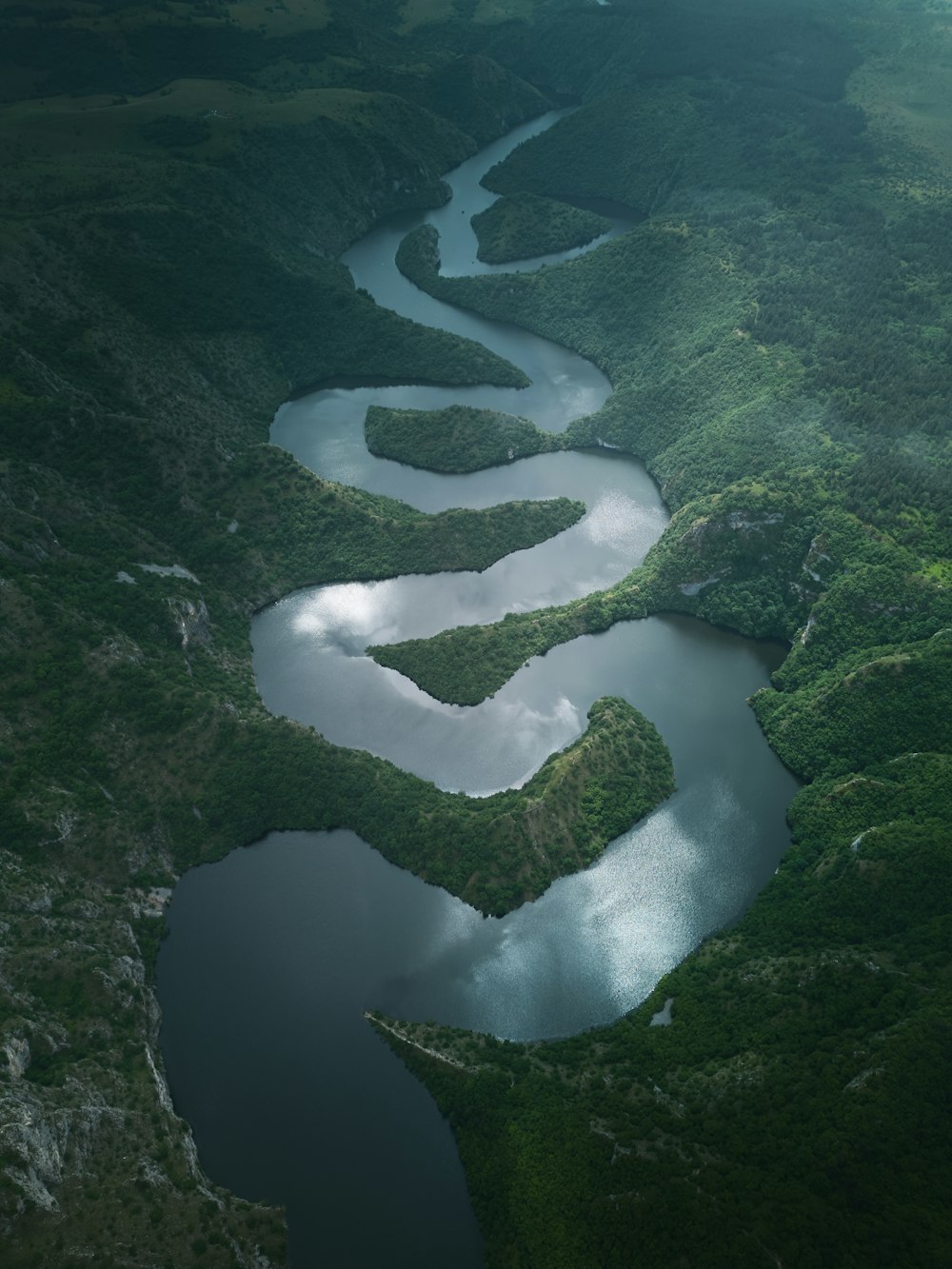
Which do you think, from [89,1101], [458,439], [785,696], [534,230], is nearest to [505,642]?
[785,696]

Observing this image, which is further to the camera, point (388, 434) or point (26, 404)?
point (388, 434)

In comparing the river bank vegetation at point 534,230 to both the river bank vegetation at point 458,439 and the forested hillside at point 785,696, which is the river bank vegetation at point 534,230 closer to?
the forested hillside at point 785,696

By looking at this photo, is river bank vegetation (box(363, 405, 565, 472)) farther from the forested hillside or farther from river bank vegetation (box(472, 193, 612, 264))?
river bank vegetation (box(472, 193, 612, 264))

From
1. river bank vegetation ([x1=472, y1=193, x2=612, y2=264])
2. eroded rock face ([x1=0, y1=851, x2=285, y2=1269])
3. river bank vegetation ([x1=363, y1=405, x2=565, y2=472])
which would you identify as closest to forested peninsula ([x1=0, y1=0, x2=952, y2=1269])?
eroded rock face ([x1=0, y1=851, x2=285, y2=1269])

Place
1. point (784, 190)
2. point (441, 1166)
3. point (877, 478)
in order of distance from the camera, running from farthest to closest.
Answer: point (784, 190) → point (877, 478) → point (441, 1166)

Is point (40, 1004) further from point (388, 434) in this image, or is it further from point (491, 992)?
point (388, 434)

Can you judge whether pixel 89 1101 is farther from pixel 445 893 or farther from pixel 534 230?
pixel 534 230

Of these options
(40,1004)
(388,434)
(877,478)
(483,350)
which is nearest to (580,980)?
(40,1004)

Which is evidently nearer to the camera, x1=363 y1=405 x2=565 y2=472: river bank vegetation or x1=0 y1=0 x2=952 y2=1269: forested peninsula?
x1=0 y1=0 x2=952 y2=1269: forested peninsula
